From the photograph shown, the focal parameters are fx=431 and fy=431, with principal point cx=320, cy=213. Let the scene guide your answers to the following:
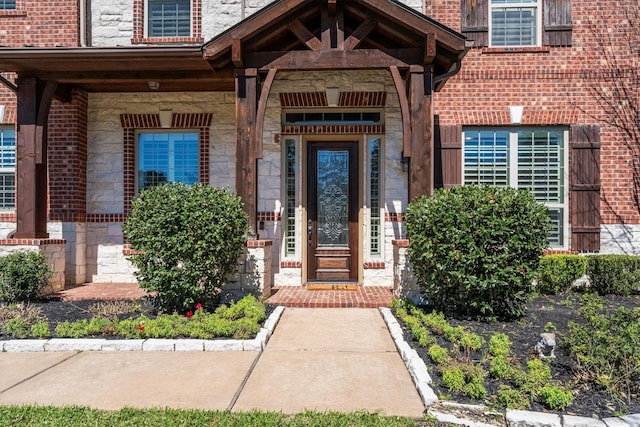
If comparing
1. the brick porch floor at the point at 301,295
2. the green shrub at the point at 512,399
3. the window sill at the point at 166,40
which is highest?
the window sill at the point at 166,40

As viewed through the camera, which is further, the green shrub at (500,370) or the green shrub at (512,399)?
the green shrub at (500,370)

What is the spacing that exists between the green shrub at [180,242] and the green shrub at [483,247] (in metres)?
2.51

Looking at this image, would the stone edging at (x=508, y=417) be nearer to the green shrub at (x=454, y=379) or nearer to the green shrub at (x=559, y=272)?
the green shrub at (x=454, y=379)

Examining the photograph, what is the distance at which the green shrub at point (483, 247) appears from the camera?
4926 millimetres

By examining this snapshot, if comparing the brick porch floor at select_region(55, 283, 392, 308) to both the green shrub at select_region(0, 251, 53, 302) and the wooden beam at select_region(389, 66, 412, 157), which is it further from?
the wooden beam at select_region(389, 66, 412, 157)

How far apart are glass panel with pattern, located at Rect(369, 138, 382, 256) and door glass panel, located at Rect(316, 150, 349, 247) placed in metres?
0.43

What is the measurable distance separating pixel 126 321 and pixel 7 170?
5.12 m

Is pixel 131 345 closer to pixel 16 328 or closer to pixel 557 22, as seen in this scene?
pixel 16 328

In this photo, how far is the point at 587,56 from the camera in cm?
752

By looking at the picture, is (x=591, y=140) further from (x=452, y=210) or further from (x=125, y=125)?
(x=125, y=125)

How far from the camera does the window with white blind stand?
7645 millimetres

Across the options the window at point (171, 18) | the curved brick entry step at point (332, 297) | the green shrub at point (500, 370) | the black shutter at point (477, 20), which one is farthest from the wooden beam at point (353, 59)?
the green shrub at point (500, 370)

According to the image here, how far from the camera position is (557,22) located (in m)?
7.52

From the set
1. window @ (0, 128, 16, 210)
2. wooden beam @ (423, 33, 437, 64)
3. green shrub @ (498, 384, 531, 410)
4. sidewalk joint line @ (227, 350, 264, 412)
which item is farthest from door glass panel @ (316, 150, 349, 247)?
window @ (0, 128, 16, 210)
